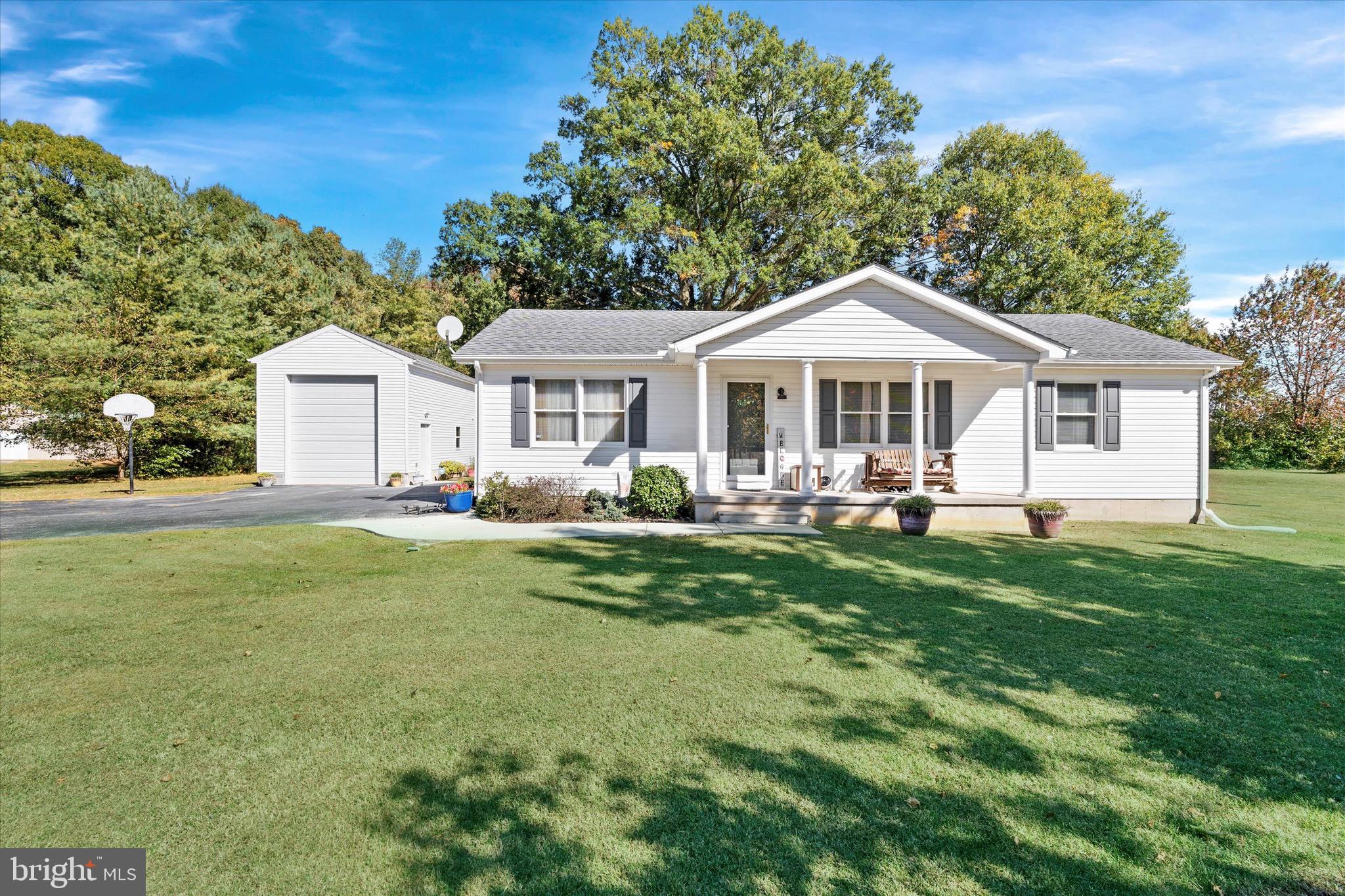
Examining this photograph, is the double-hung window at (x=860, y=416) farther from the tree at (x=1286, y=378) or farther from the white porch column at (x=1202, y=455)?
the tree at (x=1286, y=378)

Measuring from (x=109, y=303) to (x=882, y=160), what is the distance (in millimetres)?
27628

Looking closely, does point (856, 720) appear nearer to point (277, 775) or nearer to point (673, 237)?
point (277, 775)

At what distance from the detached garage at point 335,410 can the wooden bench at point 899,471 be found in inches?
543

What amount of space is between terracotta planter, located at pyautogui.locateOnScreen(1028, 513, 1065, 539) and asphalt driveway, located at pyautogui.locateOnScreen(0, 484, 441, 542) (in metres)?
12.0

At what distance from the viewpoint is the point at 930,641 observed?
5.17 m

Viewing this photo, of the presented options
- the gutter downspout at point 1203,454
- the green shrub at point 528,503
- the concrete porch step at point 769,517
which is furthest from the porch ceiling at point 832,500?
the gutter downspout at point 1203,454

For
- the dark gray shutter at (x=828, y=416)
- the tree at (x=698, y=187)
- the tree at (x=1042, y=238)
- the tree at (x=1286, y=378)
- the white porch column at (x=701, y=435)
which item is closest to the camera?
the white porch column at (x=701, y=435)

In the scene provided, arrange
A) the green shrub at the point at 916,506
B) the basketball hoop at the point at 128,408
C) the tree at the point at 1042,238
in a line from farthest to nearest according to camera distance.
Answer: the tree at the point at 1042,238, the basketball hoop at the point at 128,408, the green shrub at the point at 916,506

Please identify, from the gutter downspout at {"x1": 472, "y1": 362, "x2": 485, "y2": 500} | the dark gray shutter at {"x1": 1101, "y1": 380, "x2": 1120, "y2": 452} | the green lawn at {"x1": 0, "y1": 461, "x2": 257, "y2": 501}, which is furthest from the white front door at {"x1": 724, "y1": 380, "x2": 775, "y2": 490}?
the green lawn at {"x1": 0, "y1": 461, "x2": 257, "y2": 501}

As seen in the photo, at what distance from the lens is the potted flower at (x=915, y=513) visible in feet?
35.3

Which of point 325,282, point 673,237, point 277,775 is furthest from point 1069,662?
point 325,282

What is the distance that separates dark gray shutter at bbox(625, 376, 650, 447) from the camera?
13.2 metres

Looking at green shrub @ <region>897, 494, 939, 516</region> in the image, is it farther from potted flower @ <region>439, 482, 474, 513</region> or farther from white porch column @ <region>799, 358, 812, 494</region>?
potted flower @ <region>439, 482, 474, 513</region>

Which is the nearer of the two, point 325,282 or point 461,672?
point 461,672
